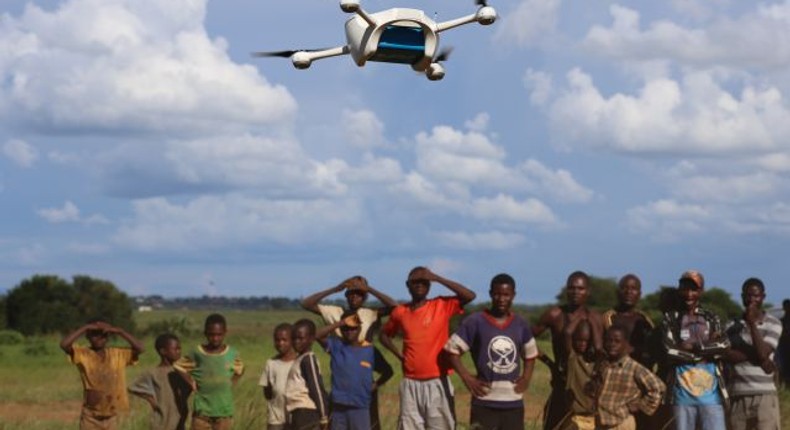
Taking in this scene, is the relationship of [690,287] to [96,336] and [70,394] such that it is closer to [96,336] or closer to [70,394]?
[96,336]

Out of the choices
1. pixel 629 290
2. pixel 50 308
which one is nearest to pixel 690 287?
pixel 629 290

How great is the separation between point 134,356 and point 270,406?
1256mm

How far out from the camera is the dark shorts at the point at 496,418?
905cm

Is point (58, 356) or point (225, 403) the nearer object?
point (225, 403)

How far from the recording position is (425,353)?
30.4 ft

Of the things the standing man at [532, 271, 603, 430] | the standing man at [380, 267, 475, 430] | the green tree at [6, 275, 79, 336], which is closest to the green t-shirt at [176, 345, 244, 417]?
the standing man at [380, 267, 475, 430]

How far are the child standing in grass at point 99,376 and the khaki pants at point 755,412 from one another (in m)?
4.51

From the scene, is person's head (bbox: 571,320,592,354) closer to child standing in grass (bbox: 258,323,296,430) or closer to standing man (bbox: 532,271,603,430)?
standing man (bbox: 532,271,603,430)

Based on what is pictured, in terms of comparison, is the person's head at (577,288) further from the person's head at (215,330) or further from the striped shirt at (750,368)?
the person's head at (215,330)

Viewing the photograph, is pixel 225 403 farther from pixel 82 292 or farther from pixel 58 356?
pixel 82 292

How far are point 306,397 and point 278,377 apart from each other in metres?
0.35

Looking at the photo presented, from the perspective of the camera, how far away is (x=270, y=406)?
9875 millimetres

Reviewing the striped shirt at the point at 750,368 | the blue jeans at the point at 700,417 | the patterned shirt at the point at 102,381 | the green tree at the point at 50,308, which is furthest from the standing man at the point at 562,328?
the green tree at the point at 50,308

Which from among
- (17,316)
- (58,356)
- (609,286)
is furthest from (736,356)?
(17,316)
